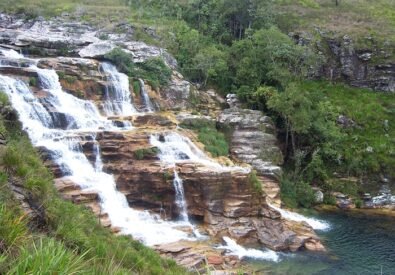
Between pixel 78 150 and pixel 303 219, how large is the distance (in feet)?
46.1

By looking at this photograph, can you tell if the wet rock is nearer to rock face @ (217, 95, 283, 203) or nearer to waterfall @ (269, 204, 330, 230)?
rock face @ (217, 95, 283, 203)

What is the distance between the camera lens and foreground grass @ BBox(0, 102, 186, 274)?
4276mm

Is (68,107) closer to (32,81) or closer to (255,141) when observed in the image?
(32,81)

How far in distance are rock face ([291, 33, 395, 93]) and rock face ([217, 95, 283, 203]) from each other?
1514 cm

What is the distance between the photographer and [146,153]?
75.2 feet

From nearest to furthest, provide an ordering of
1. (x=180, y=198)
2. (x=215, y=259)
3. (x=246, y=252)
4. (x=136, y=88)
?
(x=215, y=259), (x=246, y=252), (x=180, y=198), (x=136, y=88)

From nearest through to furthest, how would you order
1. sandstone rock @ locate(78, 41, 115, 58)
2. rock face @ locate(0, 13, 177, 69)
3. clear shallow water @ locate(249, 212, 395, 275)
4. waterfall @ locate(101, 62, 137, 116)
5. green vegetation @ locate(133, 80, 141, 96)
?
clear shallow water @ locate(249, 212, 395, 275) < waterfall @ locate(101, 62, 137, 116) < green vegetation @ locate(133, 80, 141, 96) < rock face @ locate(0, 13, 177, 69) < sandstone rock @ locate(78, 41, 115, 58)

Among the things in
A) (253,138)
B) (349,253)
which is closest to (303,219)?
(349,253)

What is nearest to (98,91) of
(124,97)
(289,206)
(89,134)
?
(124,97)

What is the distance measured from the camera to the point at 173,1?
47719mm

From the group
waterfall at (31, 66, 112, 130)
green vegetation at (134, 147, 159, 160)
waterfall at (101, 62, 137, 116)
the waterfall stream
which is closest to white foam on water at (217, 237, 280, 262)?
the waterfall stream

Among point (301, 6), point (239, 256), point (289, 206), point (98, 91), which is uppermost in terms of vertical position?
Answer: point (301, 6)

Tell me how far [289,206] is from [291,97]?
858cm

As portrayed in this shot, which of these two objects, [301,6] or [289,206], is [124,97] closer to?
[289,206]
